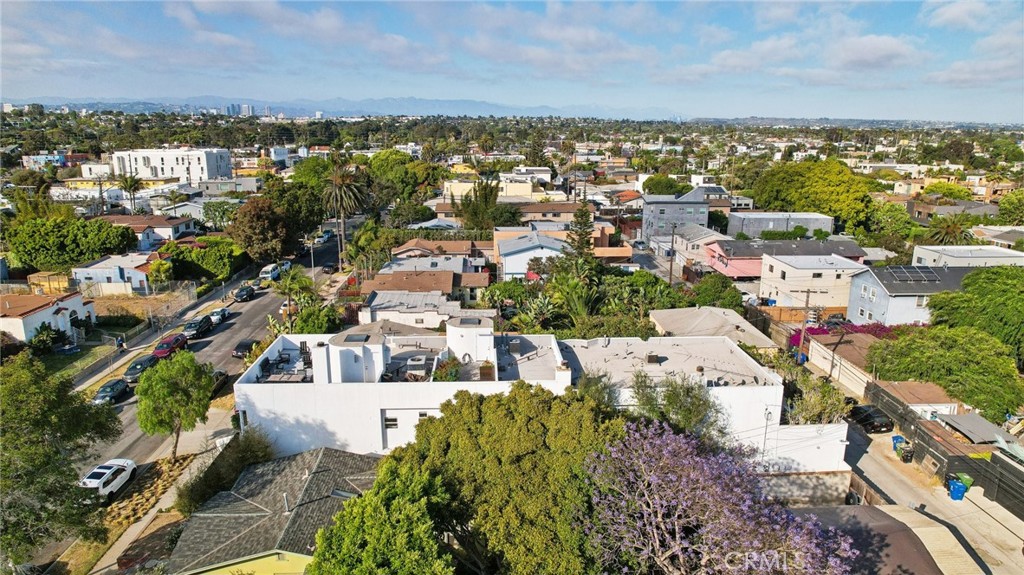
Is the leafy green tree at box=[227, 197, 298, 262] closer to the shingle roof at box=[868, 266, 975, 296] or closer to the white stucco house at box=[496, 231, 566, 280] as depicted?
the white stucco house at box=[496, 231, 566, 280]

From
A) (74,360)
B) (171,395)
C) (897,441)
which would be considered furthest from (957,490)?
(74,360)

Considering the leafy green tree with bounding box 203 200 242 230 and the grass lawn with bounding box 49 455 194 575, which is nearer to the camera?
the grass lawn with bounding box 49 455 194 575

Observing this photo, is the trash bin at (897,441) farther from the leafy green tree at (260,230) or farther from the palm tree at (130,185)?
the palm tree at (130,185)

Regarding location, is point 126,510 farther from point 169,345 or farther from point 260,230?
point 260,230

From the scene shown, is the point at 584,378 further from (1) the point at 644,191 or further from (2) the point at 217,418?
(1) the point at 644,191

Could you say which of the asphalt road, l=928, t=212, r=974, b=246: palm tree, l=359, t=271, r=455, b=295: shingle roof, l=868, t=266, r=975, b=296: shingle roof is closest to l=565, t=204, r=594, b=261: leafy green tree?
l=359, t=271, r=455, b=295: shingle roof

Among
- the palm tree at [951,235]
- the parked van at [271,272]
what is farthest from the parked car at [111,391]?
the palm tree at [951,235]
